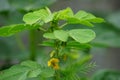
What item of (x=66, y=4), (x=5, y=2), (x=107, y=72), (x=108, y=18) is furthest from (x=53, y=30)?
(x=66, y=4)

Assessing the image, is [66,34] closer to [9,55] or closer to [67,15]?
[67,15]

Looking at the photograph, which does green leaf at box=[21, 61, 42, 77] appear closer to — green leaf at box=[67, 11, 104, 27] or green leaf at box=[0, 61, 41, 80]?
green leaf at box=[0, 61, 41, 80]

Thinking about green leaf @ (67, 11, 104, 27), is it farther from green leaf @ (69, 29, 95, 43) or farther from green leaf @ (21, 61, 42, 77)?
green leaf @ (21, 61, 42, 77)

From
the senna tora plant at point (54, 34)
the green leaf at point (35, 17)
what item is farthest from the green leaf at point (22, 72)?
the green leaf at point (35, 17)

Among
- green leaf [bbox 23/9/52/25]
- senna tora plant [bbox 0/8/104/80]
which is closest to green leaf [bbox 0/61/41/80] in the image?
senna tora plant [bbox 0/8/104/80]

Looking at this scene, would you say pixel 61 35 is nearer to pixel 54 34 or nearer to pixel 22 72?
pixel 54 34

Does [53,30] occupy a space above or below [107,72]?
above

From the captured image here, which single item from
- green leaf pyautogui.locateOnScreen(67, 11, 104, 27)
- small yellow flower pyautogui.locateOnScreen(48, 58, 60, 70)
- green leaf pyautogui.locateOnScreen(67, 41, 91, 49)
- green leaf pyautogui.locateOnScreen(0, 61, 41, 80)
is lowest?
green leaf pyautogui.locateOnScreen(0, 61, 41, 80)

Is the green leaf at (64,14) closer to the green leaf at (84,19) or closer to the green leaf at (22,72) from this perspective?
the green leaf at (84,19)

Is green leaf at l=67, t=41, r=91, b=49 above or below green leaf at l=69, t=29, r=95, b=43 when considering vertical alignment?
below
